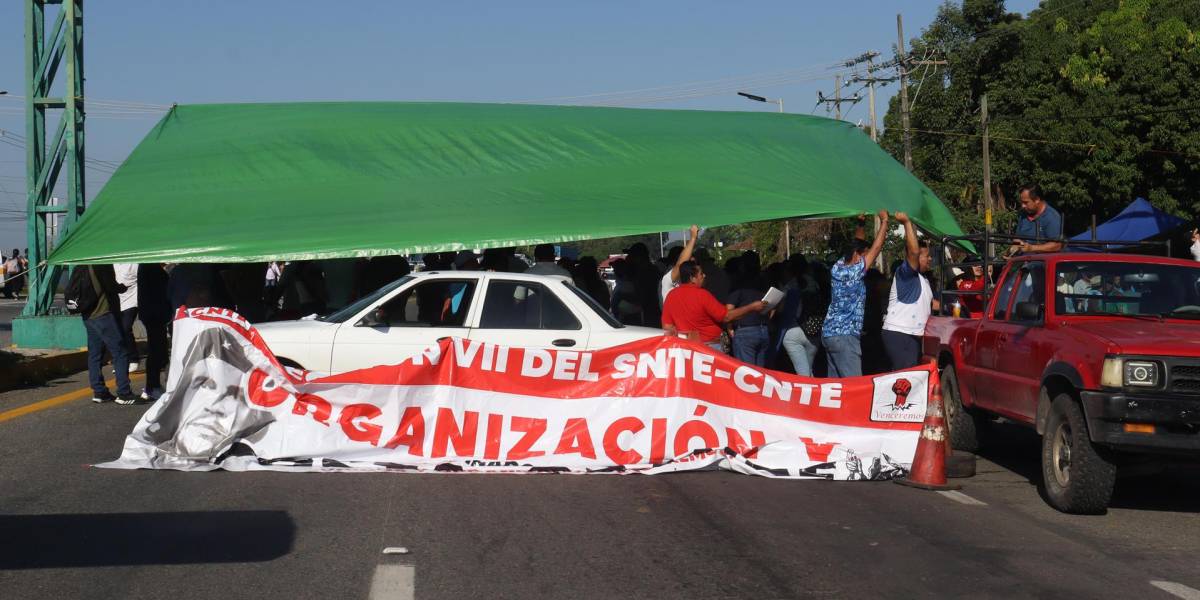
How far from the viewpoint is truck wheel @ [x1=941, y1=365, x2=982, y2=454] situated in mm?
11109

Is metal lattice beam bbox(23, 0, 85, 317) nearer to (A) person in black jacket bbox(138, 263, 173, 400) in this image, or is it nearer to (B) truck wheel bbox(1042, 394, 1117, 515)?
(A) person in black jacket bbox(138, 263, 173, 400)

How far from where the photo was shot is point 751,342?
1231cm

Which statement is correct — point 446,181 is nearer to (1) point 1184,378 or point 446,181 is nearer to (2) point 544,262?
(2) point 544,262

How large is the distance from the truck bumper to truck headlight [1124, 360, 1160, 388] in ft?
0.35

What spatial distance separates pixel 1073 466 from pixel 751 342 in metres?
4.50

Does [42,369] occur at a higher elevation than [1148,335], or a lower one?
lower

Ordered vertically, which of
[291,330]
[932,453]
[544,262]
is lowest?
[932,453]

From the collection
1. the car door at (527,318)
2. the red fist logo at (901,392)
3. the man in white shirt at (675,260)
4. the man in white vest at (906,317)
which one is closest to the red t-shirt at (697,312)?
the man in white shirt at (675,260)

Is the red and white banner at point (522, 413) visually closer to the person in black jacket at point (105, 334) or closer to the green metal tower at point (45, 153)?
the person in black jacket at point (105, 334)

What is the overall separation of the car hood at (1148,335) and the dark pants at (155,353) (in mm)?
9296

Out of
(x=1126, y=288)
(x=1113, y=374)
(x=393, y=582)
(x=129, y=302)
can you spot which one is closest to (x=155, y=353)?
(x=129, y=302)

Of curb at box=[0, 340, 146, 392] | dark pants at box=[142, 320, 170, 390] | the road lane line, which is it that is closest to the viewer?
the road lane line

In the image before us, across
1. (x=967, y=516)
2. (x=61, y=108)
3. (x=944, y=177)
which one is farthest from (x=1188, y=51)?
(x=967, y=516)

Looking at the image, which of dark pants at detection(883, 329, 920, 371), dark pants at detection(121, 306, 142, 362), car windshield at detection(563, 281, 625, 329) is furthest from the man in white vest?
dark pants at detection(121, 306, 142, 362)
